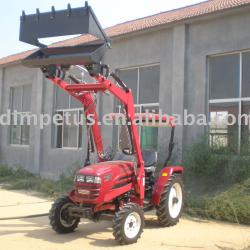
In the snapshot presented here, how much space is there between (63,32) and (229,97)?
5.73 m

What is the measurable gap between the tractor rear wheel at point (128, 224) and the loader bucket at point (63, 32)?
7.65 ft

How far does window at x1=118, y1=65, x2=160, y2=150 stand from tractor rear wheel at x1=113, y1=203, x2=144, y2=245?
566 cm

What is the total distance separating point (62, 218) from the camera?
7898 millimetres

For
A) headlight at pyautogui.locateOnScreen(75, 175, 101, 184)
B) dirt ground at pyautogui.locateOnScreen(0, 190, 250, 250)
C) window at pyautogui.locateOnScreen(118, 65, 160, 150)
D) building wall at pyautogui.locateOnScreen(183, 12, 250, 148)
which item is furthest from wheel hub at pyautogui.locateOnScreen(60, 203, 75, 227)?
window at pyautogui.locateOnScreen(118, 65, 160, 150)

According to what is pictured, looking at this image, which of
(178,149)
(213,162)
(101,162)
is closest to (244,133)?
(213,162)

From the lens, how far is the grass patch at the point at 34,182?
13398mm

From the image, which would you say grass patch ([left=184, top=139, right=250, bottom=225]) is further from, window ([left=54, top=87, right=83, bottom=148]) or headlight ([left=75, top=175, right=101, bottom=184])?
window ([left=54, top=87, right=83, bottom=148])

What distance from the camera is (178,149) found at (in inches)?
483

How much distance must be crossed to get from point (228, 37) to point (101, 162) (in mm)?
5235

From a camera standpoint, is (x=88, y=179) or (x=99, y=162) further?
(x=99, y=162)

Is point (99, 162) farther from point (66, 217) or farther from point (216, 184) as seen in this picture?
point (216, 184)

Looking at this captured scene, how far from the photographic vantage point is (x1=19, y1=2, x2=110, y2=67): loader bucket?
7.06m

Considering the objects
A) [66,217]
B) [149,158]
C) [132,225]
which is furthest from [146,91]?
[132,225]

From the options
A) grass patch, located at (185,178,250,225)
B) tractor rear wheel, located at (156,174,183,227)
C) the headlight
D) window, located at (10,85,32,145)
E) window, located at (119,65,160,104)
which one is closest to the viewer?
the headlight
